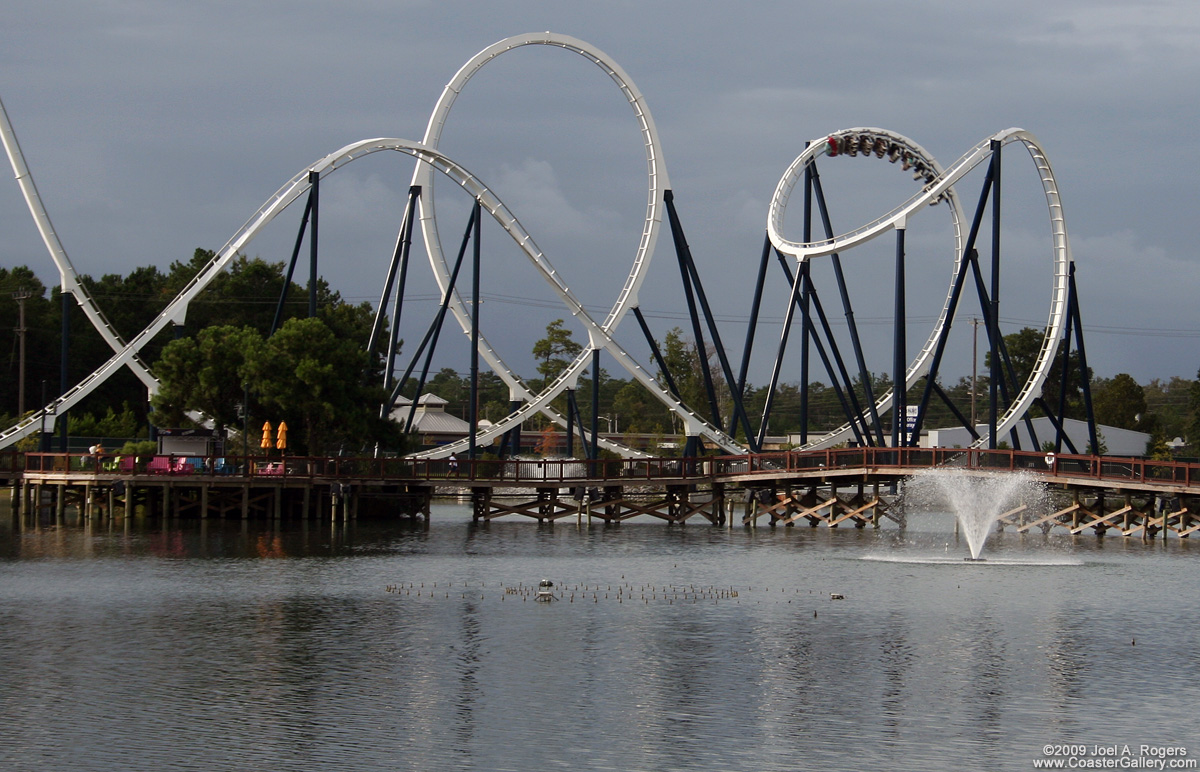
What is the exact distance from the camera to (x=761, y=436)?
62125 millimetres

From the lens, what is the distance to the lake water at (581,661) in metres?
17.4

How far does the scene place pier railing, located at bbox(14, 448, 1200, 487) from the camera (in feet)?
154

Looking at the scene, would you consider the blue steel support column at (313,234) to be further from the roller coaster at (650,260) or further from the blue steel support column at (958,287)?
the blue steel support column at (958,287)

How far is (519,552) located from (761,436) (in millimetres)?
21902

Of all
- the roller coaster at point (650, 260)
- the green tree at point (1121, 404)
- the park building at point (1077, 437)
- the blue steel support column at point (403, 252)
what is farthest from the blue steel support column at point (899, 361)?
the green tree at point (1121, 404)

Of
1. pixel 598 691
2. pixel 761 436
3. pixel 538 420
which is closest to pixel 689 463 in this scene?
pixel 761 436

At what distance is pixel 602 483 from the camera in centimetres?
5481

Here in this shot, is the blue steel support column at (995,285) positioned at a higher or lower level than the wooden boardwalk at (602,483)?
higher

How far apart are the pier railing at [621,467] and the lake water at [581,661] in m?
6.82

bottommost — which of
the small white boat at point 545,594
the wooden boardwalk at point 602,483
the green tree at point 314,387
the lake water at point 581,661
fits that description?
the lake water at point 581,661

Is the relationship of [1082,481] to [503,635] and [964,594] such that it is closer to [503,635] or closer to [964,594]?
[964,594]

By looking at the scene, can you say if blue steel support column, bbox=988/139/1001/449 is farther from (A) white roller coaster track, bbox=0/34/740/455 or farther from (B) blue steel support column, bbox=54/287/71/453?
(B) blue steel support column, bbox=54/287/71/453

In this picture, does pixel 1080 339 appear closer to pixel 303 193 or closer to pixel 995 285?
pixel 995 285
